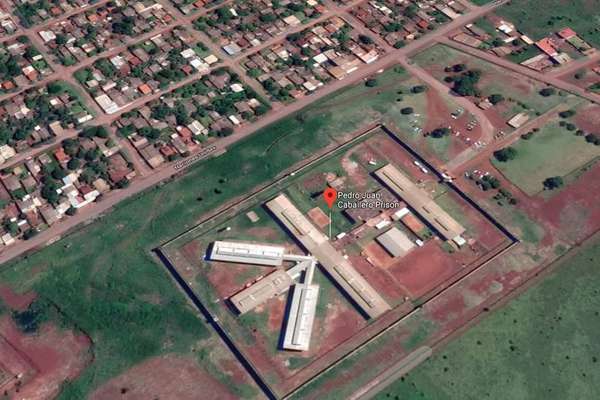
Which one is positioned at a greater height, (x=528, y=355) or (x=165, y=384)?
(x=528, y=355)

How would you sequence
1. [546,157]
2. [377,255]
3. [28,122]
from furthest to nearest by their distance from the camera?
[28,122] < [546,157] < [377,255]

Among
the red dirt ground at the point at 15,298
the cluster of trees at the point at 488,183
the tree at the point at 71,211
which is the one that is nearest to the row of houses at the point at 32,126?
the tree at the point at 71,211

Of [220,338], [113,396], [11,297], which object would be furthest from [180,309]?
[11,297]

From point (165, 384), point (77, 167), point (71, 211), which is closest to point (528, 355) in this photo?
point (165, 384)

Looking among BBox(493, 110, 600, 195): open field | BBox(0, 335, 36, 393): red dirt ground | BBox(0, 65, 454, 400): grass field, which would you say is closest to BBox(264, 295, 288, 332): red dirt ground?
BBox(0, 65, 454, 400): grass field

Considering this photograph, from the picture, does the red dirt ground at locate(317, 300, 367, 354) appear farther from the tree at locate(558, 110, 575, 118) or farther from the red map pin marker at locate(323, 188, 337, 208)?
the tree at locate(558, 110, 575, 118)

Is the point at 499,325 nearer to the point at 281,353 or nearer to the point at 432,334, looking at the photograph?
the point at 432,334

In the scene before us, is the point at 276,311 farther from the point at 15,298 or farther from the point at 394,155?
the point at 15,298
